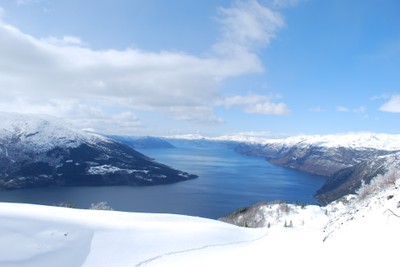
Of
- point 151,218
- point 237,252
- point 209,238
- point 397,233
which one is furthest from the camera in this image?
point 151,218

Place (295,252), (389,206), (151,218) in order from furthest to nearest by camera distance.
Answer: (151,218), (295,252), (389,206)

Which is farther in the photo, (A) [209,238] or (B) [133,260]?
(A) [209,238]

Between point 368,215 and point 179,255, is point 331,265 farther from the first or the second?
point 179,255

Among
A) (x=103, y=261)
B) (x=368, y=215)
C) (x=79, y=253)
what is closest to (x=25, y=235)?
(x=79, y=253)

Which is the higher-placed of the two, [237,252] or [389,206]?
[389,206]
